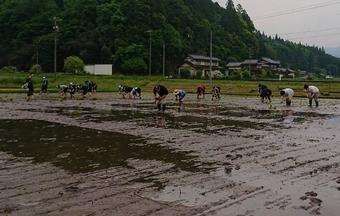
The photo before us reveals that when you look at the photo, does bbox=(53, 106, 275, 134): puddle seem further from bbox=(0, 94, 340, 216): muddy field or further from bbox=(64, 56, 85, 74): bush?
bbox=(64, 56, 85, 74): bush

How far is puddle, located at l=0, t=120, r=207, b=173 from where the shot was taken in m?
10.4

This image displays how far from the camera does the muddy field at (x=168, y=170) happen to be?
7051 millimetres

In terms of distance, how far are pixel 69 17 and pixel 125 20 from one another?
1272cm

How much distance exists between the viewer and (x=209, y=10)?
13375cm

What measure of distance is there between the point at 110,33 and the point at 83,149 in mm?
89048

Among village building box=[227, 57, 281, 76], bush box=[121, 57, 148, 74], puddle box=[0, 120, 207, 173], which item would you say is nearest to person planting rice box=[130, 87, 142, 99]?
puddle box=[0, 120, 207, 173]

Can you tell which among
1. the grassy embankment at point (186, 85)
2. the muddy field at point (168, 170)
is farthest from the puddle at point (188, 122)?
the grassy embankment at point (186, 85)

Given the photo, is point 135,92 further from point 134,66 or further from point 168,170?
point 134,66

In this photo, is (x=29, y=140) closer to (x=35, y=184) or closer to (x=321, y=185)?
(x=35, y=184)

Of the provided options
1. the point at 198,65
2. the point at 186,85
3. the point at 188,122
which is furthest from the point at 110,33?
the point at 188,122

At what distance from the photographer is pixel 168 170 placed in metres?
9.72

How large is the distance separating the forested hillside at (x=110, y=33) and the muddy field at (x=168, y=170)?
78.1 metres

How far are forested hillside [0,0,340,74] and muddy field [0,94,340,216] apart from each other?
78.1 metres

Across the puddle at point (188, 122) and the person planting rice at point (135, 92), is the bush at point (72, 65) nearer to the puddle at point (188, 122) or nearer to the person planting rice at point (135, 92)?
the person planting rice at point (135, 92)
